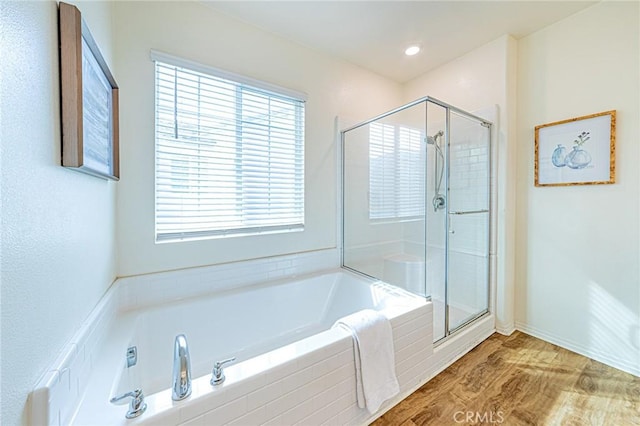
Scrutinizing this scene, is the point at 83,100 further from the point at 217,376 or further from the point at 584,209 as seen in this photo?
the point at 584,209

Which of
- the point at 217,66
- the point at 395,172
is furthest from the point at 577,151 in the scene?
the point at 217,66

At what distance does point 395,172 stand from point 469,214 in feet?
2.66

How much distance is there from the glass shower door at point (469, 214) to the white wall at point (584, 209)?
0.30 meters

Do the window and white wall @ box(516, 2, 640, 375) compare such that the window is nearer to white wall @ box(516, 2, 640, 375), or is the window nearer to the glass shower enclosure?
the glass shower enclosure

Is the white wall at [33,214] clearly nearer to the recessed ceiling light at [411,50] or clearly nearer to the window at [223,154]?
the window at [223,154]

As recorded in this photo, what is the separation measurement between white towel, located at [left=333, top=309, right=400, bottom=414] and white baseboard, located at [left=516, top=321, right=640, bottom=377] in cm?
166

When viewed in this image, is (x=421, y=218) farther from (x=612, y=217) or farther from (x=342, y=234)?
(x=612, y=217)

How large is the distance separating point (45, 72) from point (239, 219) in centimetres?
135

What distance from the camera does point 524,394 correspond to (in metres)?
1.61

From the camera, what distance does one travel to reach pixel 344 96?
2.62 m

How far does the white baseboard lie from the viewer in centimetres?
178

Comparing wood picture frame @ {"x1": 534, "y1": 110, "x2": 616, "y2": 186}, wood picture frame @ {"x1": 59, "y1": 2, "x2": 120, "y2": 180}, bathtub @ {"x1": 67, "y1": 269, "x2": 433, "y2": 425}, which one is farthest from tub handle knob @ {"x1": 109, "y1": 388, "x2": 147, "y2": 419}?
wood picture frame @ {"x1": 534, "y1": 110, "x2": 616, "y2": 186}

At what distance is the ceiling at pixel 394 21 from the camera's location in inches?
73.9

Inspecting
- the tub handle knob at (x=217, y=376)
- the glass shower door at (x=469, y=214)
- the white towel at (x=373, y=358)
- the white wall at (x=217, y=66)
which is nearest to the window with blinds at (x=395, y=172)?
the glass shower door at (x=469, y=214)
